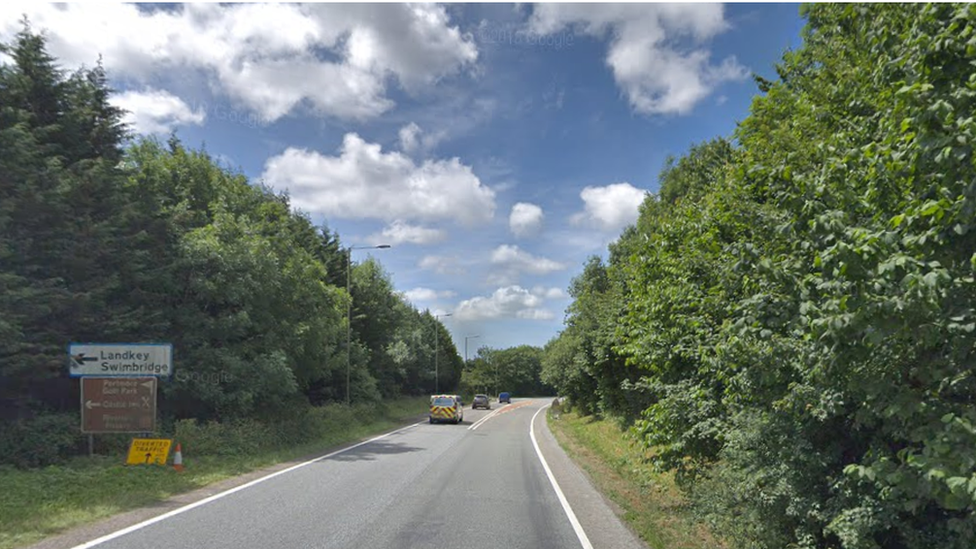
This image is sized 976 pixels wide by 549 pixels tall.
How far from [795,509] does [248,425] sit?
17018 millimetres

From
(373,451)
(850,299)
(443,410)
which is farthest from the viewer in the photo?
(443,410)

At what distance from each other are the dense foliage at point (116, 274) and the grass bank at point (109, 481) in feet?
5.91

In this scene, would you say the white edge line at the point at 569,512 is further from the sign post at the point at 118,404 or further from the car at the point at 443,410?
the car at the point at 443,410

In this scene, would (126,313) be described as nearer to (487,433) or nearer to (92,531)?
(92,531)

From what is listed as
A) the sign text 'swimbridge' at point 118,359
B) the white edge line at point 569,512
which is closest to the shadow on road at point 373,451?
the white edge line at point 569,512

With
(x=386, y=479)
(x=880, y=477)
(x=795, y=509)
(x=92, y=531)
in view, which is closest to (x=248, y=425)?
(x=386, y=479)

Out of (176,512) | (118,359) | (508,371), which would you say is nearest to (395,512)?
(176,512)

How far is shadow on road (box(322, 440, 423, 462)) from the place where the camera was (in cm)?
1662

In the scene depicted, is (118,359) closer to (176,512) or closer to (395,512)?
(176,512)

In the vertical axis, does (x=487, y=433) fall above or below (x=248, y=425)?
below

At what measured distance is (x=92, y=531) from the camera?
302 inches

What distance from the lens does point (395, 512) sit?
895 cm

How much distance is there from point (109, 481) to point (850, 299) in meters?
13.4

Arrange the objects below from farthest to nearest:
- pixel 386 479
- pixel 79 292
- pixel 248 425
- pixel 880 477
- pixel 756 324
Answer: pixel 248 425 < pixel 79 292 < pixel 386 479 < pixel 756 324 < pixel 880 477
